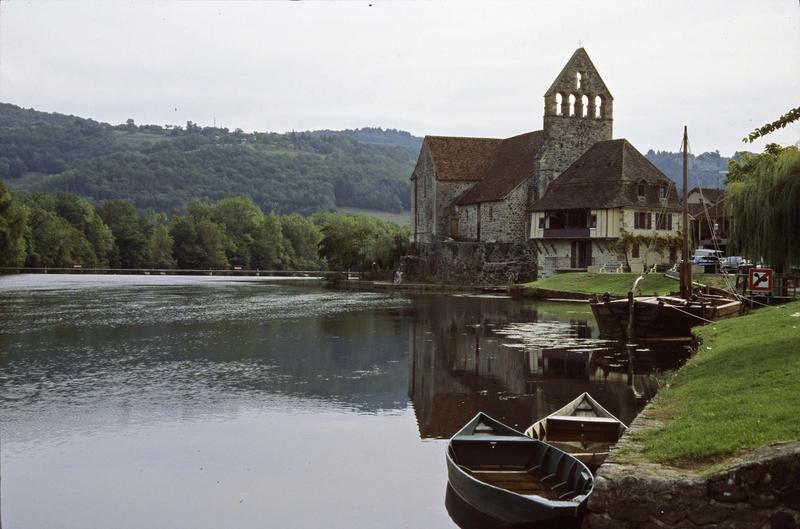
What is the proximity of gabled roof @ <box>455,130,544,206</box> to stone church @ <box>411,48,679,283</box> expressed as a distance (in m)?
0.14

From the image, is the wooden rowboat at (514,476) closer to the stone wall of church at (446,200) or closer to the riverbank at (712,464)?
the riverbank at (712,464)

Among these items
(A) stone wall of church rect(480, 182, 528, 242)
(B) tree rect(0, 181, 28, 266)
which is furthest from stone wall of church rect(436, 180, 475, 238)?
(B) tree rect(0, 181, 28, 266)

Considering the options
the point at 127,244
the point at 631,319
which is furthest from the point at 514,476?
the point at 127,244

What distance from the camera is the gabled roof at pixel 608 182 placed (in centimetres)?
7519

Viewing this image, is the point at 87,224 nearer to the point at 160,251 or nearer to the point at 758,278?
the point at 160,251

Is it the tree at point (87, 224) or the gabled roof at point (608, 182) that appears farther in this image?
the tree at point (87, 224)

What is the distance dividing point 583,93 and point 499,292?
70.4 ft

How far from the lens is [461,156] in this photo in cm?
9731

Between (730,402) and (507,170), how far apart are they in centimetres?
7491

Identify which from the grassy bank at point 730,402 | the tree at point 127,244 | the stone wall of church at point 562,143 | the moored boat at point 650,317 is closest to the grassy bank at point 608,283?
the stone wall of church at point 562,143

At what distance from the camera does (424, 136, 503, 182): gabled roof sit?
95.4 m

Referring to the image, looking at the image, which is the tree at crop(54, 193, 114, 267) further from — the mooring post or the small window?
the mooring post

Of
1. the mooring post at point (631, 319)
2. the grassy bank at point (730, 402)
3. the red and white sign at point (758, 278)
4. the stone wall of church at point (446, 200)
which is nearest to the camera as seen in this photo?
the grassy bank at point (730, 402)

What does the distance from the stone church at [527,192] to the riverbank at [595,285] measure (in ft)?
18.2
